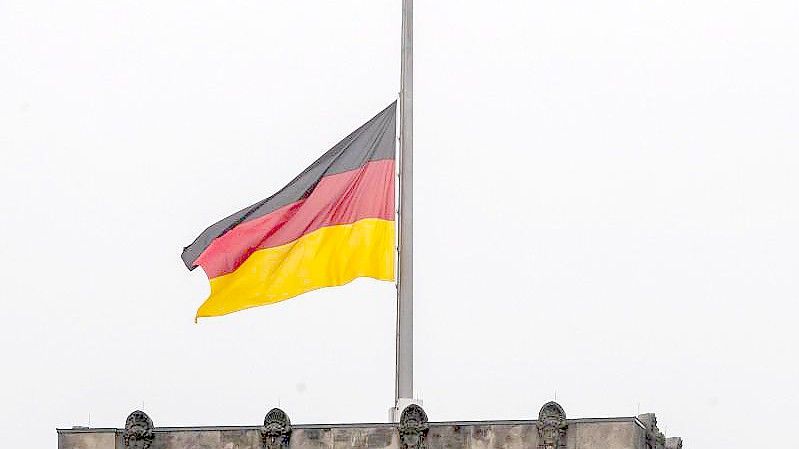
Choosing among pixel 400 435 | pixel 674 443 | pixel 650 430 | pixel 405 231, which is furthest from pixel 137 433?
pixel 674 443

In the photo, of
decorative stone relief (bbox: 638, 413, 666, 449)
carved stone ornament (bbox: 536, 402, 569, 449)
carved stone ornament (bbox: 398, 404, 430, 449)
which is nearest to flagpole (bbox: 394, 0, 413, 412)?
carved stone ornament (bbox: 398, 404, 430, 449)

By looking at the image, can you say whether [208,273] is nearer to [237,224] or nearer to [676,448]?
[237,224]

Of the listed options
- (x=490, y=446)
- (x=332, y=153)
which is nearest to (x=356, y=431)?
(x=490, y=446)

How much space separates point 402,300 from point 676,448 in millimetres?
7687

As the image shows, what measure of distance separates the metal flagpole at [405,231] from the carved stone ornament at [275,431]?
101 inches

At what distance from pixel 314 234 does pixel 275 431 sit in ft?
17.1

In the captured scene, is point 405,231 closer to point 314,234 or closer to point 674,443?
point 314,234

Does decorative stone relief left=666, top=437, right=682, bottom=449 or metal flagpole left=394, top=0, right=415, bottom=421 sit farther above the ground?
metal flagpole left=394, top=0, right=415, bottom=421

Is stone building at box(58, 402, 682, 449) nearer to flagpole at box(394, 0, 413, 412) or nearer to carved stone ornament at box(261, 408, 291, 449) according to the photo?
carved stone ornament at box(261, 408, 291, 449)

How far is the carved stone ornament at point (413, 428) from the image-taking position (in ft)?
172

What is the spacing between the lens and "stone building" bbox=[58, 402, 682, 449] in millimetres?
51531

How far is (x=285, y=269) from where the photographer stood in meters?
55.8

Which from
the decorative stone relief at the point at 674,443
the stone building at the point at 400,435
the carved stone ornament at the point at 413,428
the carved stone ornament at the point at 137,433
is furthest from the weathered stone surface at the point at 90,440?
→ the decorative stone relief at the point at 674,443

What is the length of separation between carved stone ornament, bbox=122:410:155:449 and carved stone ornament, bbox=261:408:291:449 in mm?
2605
